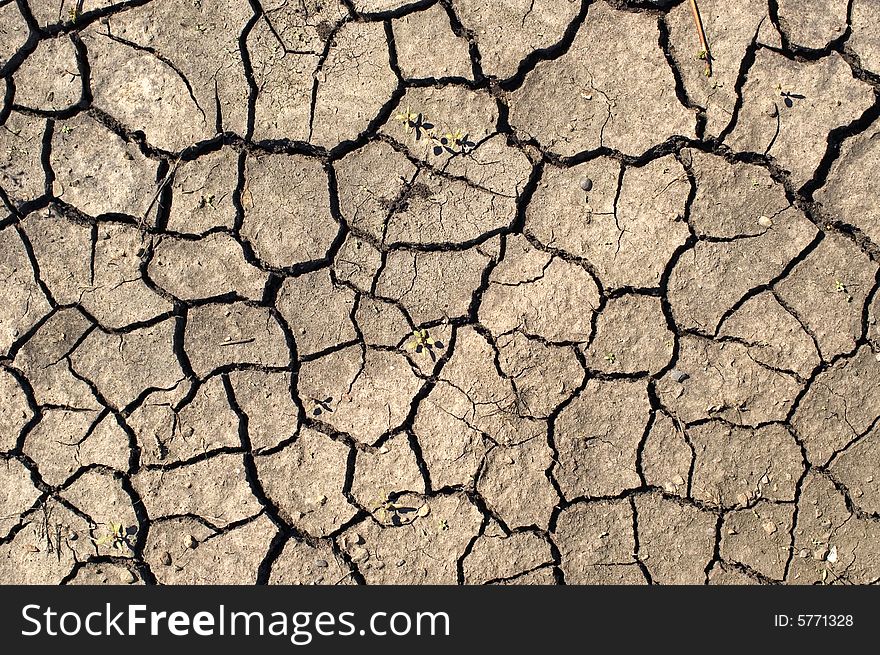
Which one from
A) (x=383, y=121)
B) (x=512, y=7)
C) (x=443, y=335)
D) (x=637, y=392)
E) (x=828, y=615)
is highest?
(x=512, y=7)

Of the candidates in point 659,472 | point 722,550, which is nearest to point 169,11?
point 659,472

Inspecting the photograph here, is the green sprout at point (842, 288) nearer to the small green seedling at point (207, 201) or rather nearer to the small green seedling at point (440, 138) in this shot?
the small green seedling at point (440, 138)

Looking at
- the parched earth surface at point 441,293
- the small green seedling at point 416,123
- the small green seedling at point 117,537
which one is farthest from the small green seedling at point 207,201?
the small green seedling at point 117,537

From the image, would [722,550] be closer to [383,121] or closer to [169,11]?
[383,121]

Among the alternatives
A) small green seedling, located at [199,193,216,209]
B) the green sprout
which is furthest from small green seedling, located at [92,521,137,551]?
the green sprout

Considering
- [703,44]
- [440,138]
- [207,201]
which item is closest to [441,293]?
[440,138]

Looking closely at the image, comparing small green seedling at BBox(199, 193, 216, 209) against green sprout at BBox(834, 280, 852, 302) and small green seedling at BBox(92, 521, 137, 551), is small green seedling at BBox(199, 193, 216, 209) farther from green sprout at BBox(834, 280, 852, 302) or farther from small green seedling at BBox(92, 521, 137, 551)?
green sprout at BBox(834, 280, 852, 302)
